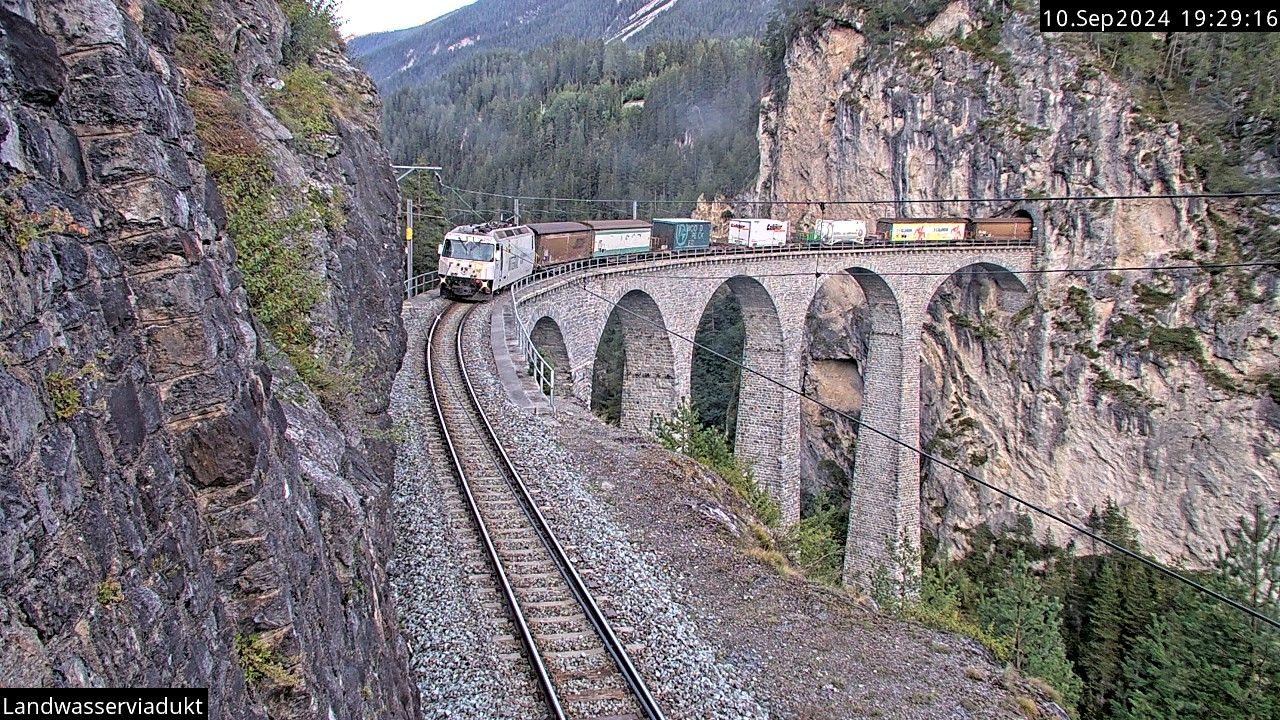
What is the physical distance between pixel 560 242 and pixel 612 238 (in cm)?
346

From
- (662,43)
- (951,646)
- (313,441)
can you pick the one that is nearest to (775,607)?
(951,646)

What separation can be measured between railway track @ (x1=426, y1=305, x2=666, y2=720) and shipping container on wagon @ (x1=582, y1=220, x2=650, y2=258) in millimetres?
18675

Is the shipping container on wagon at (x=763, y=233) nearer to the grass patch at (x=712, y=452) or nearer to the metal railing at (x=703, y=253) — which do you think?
the metal railing at (x=703, y=253)

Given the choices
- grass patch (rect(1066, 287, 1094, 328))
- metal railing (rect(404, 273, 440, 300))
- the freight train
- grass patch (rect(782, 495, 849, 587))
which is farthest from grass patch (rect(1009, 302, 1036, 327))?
metal railing (rect(404, 273, 440, 300))

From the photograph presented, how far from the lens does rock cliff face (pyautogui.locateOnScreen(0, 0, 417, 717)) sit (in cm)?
363

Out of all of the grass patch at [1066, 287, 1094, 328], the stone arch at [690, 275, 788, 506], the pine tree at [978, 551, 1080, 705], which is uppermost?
the grass patch at [1066, 287, 1094, 328]

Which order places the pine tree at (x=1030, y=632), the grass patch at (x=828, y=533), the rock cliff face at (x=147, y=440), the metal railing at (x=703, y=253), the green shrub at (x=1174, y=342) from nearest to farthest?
the rock cliff face at (x=147, y=440) < the metal railing at (x=703, y=253) < the pine tree at (x=1030, y=632) < the grass patch at (x=828, y=533) < the green shrub at (x=1174, y=342)

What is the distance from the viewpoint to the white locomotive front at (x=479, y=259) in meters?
27.7

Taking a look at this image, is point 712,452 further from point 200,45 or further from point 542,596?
point 200,45

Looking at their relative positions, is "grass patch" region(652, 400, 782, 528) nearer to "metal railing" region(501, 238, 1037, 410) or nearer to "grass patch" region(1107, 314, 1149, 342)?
"metal railing" region(501, 238, 1037, 410)

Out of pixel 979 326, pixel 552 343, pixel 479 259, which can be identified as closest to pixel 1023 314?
pixel 979 326

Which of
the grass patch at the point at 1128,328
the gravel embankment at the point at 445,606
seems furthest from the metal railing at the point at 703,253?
the gravel embankment at the point at 445,606

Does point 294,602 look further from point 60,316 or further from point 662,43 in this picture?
point 662,43

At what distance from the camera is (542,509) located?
13.0m
